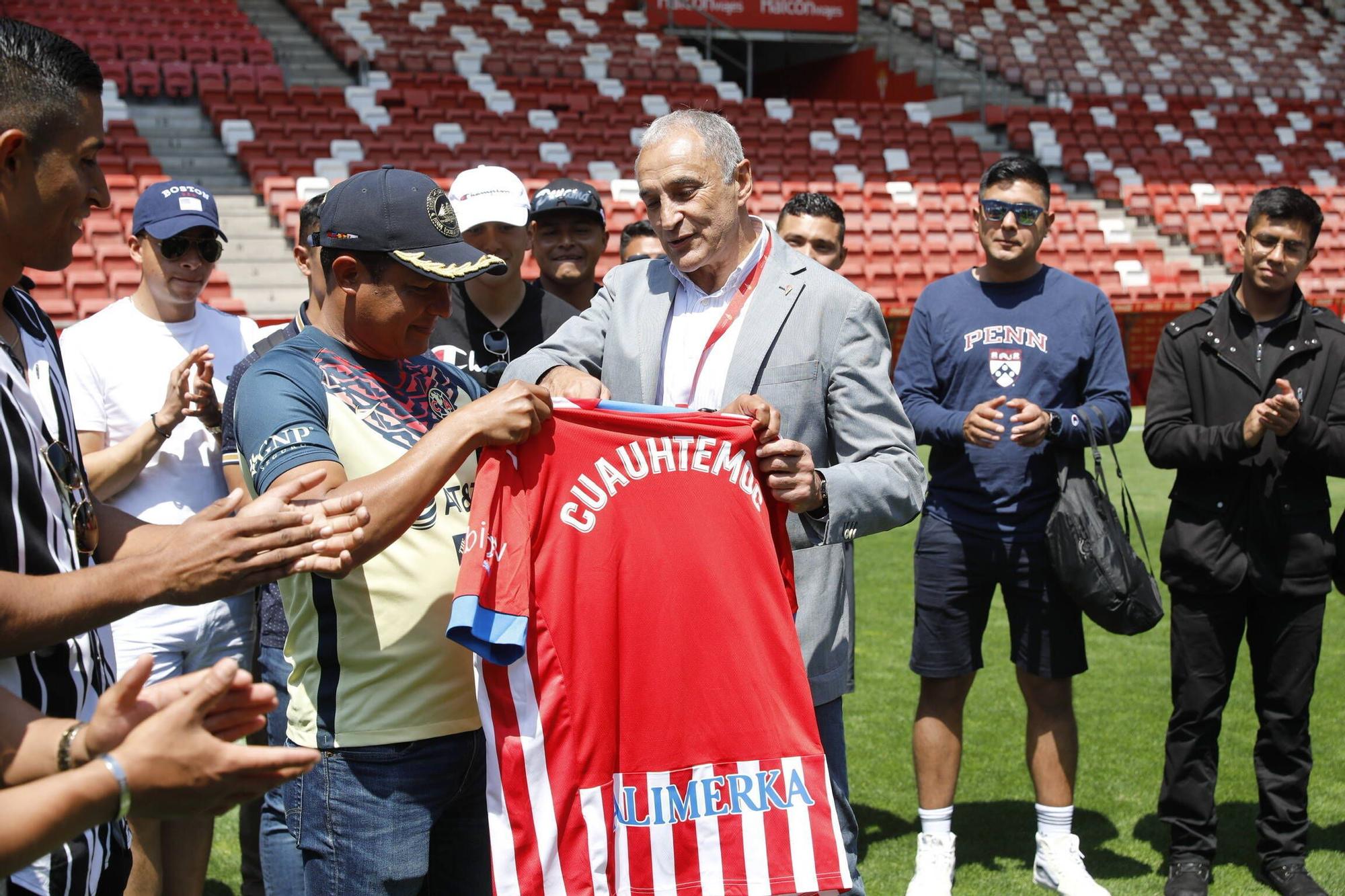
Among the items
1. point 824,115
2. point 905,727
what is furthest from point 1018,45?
point 905,727

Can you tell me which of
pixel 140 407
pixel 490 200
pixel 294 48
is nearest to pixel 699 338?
pixel 490 200

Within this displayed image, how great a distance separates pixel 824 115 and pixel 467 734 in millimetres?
21111

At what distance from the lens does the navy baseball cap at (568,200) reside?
4719 millimetres

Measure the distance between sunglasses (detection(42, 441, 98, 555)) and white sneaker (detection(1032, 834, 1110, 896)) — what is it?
3070 mm

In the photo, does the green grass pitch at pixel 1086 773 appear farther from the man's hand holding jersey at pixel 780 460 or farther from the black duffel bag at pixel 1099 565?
the man's hand holding jersey at pixel 780 460

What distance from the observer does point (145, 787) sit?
4.90 ft

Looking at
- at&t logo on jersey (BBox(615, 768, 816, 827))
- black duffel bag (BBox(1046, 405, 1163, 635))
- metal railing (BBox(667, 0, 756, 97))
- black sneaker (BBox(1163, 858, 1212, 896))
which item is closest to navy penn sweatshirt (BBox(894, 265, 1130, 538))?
black duffel bag (BBox(1046, 405, 1163, 635))

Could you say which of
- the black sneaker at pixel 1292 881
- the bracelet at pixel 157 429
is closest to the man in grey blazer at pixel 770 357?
the bracelet at pixel 157 429

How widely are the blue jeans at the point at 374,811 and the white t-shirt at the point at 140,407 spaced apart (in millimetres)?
1642

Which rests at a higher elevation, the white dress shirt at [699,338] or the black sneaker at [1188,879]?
the white dress shirt at [699,338]

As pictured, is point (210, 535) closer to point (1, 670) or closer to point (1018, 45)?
point (1, 670)

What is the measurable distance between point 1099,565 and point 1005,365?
2.45 ft

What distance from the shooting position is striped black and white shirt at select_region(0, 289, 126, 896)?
177 cm

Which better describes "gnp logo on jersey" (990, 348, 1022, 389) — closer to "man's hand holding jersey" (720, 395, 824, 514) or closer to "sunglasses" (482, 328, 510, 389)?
"sunglasses" (482, 328, 510, 389)
